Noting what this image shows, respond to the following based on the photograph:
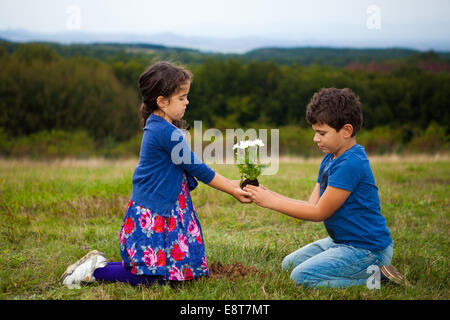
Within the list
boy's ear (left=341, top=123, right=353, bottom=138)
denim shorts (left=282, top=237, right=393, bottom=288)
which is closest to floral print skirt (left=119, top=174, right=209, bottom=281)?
denim shorts (left=282, top=237, right=393, bottom=288)

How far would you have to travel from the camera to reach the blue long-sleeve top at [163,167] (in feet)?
10.0

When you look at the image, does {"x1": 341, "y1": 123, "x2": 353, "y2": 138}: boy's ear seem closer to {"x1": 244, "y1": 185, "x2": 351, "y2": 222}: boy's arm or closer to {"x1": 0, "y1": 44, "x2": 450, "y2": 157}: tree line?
{"x1": 244, "y1": 185, "x2": 351, "y2": 222}: boy's arm

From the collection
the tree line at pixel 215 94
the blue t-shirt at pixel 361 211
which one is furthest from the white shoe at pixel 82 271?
the tree line at pixel 215 94

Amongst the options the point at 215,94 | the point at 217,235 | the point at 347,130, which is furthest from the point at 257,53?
the point at 347,130

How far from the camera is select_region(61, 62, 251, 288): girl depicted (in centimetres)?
307

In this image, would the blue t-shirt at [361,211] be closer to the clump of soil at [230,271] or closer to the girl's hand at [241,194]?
the girl's hand at [241,194]

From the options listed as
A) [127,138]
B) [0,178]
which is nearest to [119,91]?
[127,138]

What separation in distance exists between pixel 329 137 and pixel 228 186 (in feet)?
2.97

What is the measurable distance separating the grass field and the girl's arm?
2.14 ft

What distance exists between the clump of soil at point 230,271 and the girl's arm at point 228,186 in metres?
0.59

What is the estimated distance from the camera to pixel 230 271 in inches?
131

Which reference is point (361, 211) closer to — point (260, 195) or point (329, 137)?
point (329, 137)
